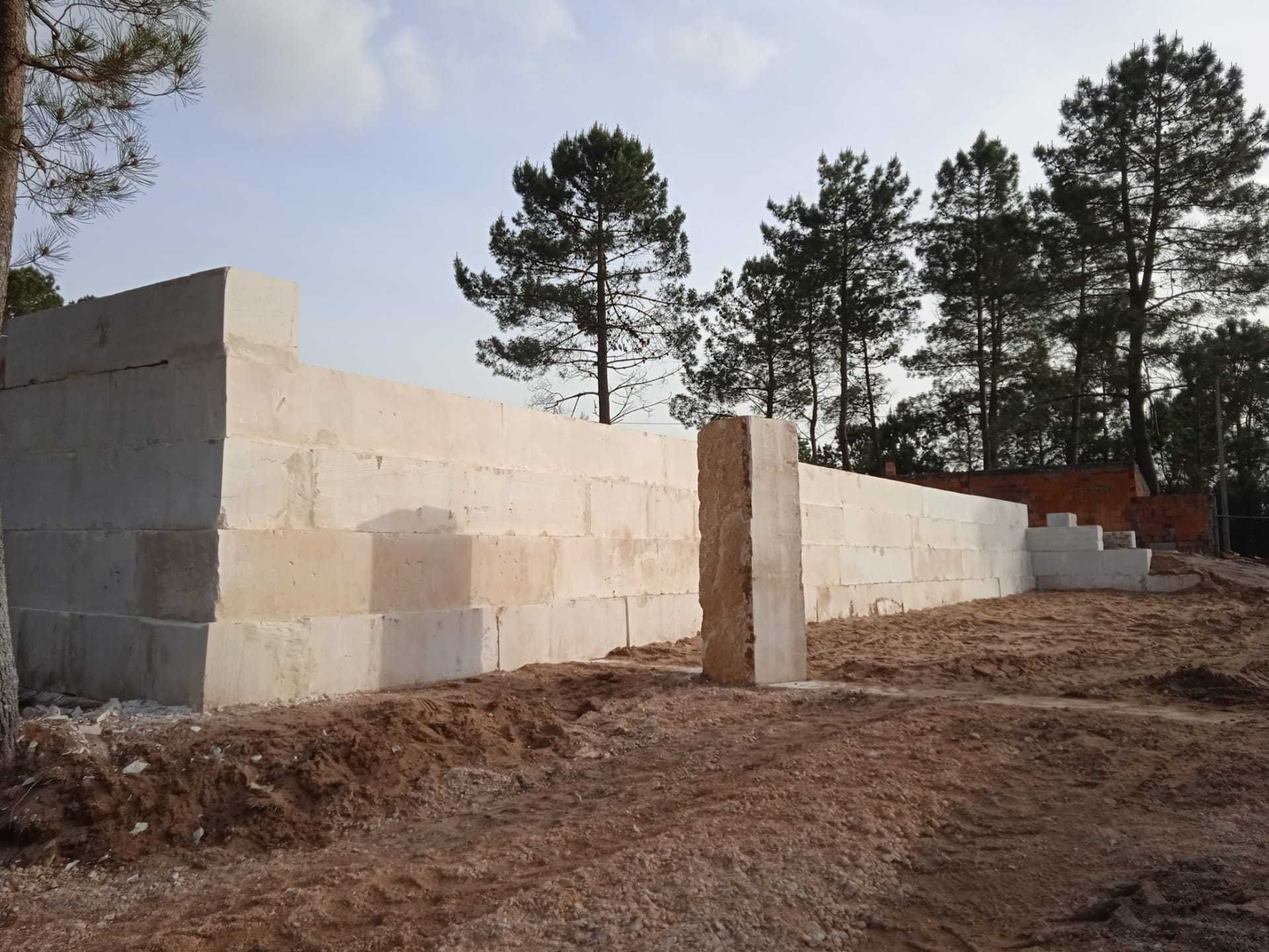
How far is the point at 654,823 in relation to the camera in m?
3.64

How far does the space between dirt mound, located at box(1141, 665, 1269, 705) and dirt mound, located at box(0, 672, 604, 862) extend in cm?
408

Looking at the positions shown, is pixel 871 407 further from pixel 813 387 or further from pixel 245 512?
pixel 245 512

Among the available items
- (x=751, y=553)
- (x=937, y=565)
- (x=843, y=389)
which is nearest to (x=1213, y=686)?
(x=751, y=553)

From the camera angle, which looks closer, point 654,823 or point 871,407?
point 654,823

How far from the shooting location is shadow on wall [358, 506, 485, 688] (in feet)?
18.9

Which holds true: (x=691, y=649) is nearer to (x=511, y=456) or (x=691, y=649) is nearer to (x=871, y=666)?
(x=871, y=666)

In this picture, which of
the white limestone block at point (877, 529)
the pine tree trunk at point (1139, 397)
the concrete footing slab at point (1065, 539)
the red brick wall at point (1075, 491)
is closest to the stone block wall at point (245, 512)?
the white limestone block at point (877, 529)

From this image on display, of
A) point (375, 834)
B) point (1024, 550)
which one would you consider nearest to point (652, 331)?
point (1024, 550)

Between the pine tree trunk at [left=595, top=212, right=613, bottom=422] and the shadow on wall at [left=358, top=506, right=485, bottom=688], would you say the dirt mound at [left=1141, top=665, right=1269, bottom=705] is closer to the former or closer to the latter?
the shadow on wall at [left=358, top=506, right=485, bottom=688]

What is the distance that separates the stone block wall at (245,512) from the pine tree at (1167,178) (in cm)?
2246

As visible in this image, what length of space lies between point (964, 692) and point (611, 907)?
155 inches

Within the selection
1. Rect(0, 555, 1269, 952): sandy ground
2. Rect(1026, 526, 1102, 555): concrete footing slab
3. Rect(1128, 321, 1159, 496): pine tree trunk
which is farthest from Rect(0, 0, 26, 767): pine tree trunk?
Rect(1128, 321, 1159, 496): pine tree trunk

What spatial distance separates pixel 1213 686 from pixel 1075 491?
1616 cm

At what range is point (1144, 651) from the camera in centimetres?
830
